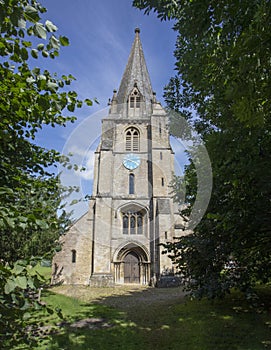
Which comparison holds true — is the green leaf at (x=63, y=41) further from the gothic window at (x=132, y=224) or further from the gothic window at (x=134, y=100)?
the gothic window at (x=134, y=100)

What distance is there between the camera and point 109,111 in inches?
1119

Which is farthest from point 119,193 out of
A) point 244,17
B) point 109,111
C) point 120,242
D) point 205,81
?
point 244,17

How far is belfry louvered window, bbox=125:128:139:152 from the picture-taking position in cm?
→ 2495

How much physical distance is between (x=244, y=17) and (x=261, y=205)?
2.90m

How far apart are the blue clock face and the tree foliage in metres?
16.4

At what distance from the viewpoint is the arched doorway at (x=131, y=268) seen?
20359 millimetres

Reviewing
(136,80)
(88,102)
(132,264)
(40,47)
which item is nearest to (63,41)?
(40,47)

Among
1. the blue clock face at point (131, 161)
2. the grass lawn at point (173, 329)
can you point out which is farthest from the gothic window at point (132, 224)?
the grass lawn at point (173, 329)

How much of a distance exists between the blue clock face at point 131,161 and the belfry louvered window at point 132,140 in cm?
78

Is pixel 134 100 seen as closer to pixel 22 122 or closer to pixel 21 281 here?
pixel 22 122

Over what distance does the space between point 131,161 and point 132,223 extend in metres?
6.09

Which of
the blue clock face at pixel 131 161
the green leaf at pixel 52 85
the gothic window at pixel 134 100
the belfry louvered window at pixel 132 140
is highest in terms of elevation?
the gothic window at pixel 134 100

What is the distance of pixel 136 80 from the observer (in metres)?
31.2

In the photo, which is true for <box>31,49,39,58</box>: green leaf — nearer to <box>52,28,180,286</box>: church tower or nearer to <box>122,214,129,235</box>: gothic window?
<box>52,28,180,286</box>: church tower
